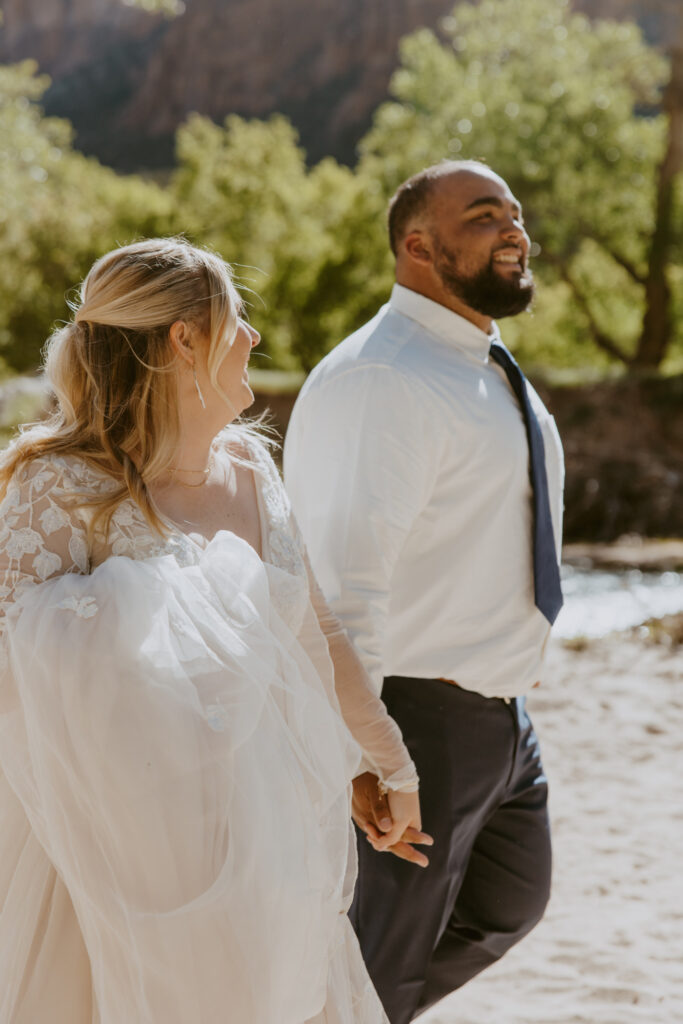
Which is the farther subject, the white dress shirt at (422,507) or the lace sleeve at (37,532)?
the white dress shirt at (422,507)

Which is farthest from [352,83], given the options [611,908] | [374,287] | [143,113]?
[611,908]

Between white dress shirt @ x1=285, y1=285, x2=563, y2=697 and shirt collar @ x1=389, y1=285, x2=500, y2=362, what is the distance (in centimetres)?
6

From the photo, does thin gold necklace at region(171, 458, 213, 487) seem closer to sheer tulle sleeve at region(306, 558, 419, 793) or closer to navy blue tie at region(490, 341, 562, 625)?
sheer tulle sleeve at region(306, 558, 419, 793)

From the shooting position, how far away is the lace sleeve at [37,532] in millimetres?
1831

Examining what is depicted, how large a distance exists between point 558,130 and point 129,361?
909 inches

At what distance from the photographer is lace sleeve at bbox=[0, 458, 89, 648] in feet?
6.01

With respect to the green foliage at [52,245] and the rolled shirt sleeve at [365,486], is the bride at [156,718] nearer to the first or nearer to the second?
the rolled shirt sleeve at [365,486]

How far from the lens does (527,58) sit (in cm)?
2478

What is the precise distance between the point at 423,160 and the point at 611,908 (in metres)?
22.0

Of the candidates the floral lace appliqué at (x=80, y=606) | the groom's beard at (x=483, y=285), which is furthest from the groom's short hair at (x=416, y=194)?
the floral lace appliqué at (x=80, y=606)

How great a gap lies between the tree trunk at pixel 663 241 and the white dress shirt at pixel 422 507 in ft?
74.9

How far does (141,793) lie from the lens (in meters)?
1.76

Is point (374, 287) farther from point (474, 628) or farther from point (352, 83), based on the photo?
point (352, 83)

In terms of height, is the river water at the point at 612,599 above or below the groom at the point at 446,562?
below
